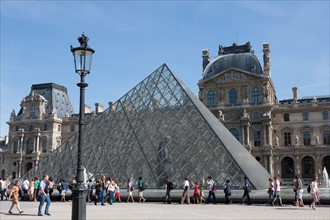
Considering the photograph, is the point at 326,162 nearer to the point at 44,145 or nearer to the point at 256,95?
the point at 256,95

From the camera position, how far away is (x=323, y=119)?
46562 mm

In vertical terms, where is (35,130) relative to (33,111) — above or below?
below

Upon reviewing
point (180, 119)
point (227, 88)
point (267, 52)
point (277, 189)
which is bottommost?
point (277, 189)

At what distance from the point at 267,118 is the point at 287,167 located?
6.61m

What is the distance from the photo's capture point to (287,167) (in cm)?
4797

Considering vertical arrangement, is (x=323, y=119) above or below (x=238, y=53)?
below

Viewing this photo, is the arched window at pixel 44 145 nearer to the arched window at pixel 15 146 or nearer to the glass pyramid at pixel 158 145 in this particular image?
the arched window at pixel 15 146

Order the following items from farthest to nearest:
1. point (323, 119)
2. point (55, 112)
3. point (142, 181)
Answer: point (55, 112) < point (323, 119) < point (142, 181)

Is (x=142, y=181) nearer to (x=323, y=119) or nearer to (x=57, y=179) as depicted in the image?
(x=57, y=179)

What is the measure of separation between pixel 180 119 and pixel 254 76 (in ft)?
110

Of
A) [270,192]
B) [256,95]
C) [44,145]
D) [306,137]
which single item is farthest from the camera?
[44,145]

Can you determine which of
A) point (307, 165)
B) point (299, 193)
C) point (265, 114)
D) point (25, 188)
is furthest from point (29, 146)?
point (299, 193)

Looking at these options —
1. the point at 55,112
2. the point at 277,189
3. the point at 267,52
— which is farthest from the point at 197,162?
the point at 55,112

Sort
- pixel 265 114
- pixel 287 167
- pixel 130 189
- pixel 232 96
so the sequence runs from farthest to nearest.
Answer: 1. pixel 232 96
2. pixel 287 167
3. pixel 265 114
4. pixel 130 189
